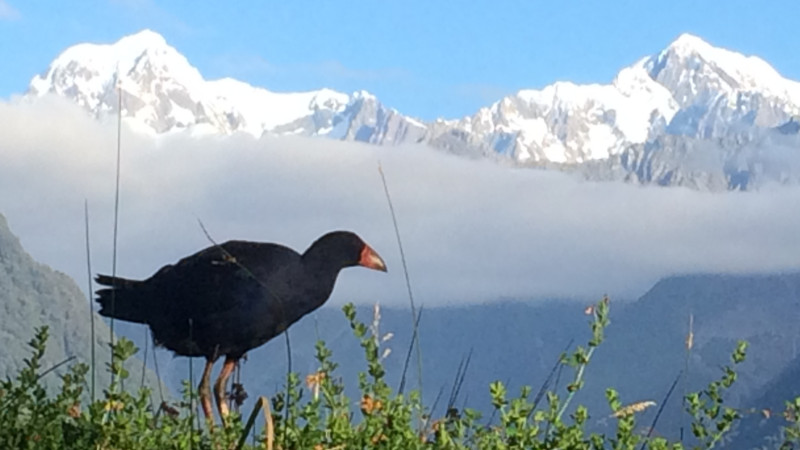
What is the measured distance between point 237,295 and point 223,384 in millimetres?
934

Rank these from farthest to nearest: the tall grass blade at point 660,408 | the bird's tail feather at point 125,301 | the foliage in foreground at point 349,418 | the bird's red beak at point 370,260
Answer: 1. the bird's tail feather at point 125,301
2. the bird's red beak at point 370,260
3. the tall grass blade at point 660,408
4. the foliage in foreground at point 349,418

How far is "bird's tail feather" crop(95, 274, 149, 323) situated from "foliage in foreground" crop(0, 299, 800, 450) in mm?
2313

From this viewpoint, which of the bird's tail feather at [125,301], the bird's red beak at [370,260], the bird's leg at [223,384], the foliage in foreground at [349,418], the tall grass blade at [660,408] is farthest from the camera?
the bird's tail feather at [125,301]

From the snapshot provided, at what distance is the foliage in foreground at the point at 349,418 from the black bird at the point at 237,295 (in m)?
1.83

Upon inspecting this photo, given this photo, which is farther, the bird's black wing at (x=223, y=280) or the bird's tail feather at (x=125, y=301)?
the bird's tail feather at (x=125, y=301)

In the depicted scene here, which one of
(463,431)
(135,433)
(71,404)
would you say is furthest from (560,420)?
(71,404)

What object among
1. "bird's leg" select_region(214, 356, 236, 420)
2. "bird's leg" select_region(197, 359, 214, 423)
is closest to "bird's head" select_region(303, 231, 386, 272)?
"bird's leg" select_region(214, 356, 236, 420)

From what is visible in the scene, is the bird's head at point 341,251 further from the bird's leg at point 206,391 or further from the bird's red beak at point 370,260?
the bird's leg at point 206,391

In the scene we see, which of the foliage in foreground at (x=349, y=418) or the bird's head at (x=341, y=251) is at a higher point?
the bird's head at (x=341, y=251)

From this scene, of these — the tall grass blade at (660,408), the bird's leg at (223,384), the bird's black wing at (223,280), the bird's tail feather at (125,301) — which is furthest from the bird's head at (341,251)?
the tall grass blade at (660,408)

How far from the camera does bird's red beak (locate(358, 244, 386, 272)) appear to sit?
21.8 feet

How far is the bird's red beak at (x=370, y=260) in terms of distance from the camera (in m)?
6.65

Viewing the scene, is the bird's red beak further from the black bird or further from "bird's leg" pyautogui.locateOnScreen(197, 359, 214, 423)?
"bird's leg" pyautogui.locateOnScreen(197, 359, 214, 423)

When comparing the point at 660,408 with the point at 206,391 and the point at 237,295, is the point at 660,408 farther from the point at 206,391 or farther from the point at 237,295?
the point at 237,295
